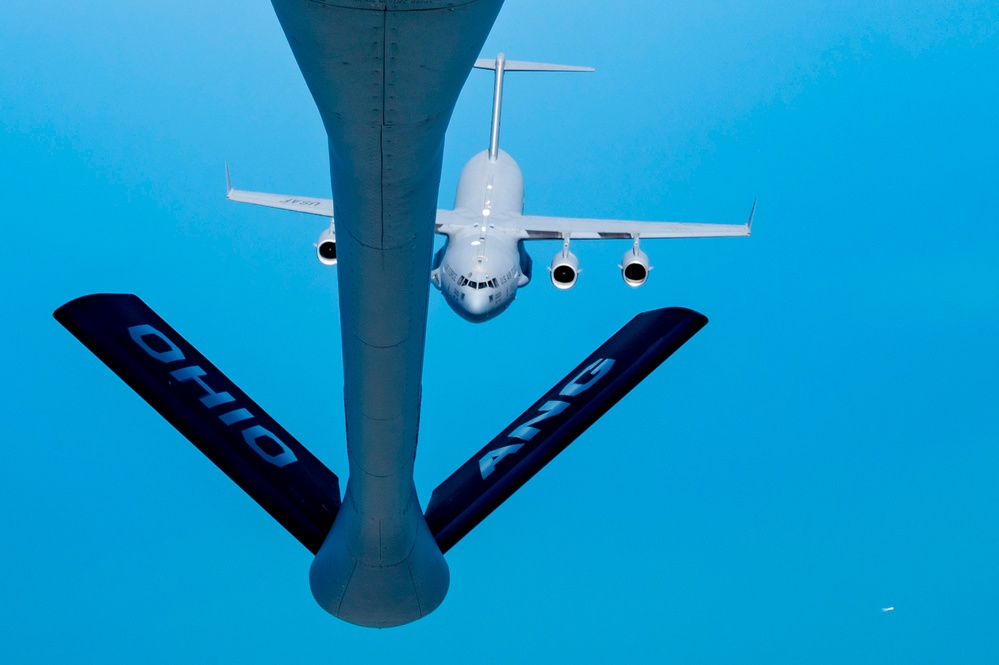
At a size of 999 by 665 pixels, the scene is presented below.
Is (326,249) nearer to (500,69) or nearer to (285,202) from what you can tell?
(285,202)

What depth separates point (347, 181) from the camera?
8484 mm

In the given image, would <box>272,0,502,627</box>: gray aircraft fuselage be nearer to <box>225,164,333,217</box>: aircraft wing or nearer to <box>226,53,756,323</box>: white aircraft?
<box>226,53,756,323</box>: white aircraft

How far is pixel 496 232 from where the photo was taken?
27281 mm

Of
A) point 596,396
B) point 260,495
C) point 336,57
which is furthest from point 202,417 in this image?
point 336,57

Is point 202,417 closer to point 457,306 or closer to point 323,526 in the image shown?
point 323,526

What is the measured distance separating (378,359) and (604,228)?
61.6 feet

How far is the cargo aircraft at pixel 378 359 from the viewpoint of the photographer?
7148mm

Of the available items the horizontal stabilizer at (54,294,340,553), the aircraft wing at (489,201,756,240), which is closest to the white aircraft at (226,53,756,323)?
the aircraft wing at (489,201,756,240)

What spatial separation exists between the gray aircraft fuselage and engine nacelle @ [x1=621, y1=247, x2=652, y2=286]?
1282cm

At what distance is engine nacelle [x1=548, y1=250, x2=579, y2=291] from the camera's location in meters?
26.5

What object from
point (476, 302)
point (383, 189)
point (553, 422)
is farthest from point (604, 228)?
point (383, 189)

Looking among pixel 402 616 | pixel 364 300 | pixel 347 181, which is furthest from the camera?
pixel 402 616

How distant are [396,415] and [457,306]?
14.8 metres

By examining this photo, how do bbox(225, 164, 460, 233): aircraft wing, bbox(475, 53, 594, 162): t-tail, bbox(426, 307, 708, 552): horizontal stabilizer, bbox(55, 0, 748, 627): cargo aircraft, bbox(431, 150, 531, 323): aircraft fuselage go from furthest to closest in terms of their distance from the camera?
bbox(475, 53, 594, 162): t-tail, bbox(225, 164, 460, 233): aircraft wing, bbox(431, 150, 531, 323): aircraft fuselage, bbox(426, 307, 708, 552): horizontal stabilizer, bbox(55, 0, 748, 627): cargo aircraft
